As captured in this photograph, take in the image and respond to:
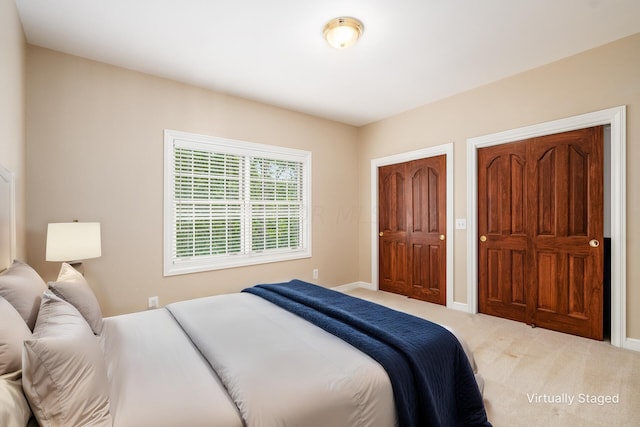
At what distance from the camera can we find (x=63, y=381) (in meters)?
0.96

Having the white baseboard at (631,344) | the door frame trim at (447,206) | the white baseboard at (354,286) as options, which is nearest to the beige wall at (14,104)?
the white baseboard at (354,286)

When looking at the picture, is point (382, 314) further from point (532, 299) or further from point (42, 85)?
point (42, 85)

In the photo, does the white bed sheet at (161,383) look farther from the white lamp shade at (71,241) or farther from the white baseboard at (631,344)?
the white baseboard at (631,344)

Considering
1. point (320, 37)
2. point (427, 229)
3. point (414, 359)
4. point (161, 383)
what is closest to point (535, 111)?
point (427, 229)

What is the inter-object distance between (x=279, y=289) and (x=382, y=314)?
3.03 feet

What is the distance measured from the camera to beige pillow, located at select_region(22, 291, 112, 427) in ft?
3.06

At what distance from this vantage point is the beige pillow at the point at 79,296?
63.6 inches

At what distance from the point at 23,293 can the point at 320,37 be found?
103 inches

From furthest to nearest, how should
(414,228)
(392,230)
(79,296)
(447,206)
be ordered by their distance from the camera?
(392,230) → (414,228) → (447,206) → (79,296)

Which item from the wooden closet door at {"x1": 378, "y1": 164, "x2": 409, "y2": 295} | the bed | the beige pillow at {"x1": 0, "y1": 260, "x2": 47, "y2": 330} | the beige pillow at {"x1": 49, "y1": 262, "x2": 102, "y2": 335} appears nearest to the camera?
the bed

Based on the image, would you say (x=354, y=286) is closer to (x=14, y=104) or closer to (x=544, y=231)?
(x=544, y=231)

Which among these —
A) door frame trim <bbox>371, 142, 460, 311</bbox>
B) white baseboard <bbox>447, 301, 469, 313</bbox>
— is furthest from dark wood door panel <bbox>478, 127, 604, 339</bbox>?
door frame trim <bbox>371, 142, 460, 311</bbox>

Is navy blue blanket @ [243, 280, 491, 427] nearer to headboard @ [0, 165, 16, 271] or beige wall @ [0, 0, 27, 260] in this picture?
headboard @ [0, 165, 16, 271]

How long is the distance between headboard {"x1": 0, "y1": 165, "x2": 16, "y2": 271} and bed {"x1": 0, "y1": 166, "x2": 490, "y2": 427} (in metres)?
0.25
